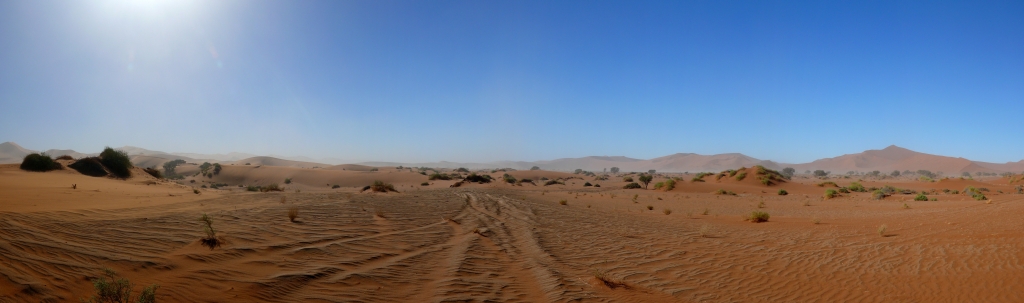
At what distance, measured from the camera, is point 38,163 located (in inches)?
874

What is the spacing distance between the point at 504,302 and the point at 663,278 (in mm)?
3191

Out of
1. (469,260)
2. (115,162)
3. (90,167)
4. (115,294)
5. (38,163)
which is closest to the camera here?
(115,294)

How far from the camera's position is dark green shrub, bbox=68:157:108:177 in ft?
79.2

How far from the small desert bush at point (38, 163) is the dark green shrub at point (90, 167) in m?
1.20

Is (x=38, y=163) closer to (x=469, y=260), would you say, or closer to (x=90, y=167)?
(x=90, y=167)

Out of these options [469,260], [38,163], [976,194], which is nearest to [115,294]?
[469,260]

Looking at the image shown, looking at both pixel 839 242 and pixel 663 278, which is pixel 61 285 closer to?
pixel 663 278

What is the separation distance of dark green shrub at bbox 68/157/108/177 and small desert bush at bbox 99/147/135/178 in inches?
18.2

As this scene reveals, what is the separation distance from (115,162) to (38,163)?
3.62 meters

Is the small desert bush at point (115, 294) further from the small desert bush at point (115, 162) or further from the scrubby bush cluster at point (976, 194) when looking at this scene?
the scrubby bush cluster at point (976, 194)

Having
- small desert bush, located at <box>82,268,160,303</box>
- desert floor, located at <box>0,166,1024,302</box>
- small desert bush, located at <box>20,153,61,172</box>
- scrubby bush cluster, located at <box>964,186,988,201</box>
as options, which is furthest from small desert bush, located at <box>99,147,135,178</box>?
scrubby bush cluster, located at <box>964,186,988,201</box>

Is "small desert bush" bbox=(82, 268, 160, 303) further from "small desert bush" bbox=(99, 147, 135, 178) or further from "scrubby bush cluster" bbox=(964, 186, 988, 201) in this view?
"scrubby bush cluster" bbox=(964, 186, 988, 201)

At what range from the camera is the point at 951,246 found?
898 cm

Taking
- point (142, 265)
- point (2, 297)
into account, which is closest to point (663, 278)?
point (142, 265)
